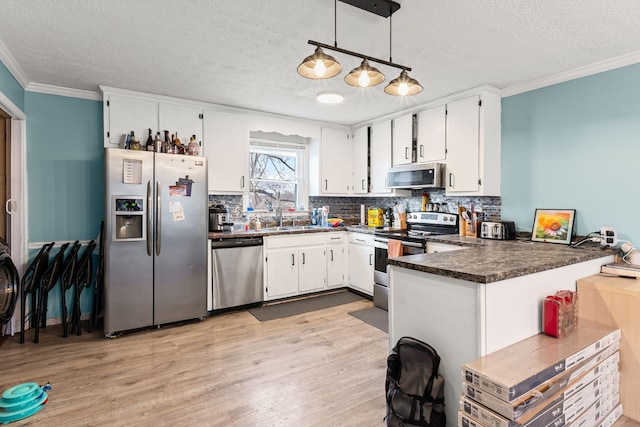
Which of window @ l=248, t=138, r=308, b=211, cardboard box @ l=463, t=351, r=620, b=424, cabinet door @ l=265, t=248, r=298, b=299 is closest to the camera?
cardboard box @ l=463, t=351, r=620, b=424

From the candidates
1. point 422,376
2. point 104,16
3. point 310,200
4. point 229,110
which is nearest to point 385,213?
point 310,200

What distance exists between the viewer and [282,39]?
7.59 feet

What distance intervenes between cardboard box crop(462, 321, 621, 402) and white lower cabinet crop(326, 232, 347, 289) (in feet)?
9.48

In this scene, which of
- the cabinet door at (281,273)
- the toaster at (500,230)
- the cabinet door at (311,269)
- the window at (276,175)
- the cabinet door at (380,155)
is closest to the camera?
the toaster at (500,230)

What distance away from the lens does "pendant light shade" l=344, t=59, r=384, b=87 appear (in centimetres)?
174

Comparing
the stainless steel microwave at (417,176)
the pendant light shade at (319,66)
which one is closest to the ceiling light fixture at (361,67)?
the pendant light shade at (319,66)

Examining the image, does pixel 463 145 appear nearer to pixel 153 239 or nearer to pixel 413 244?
pixel 413 244

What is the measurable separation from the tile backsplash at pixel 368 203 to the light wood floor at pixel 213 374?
60.8 inches

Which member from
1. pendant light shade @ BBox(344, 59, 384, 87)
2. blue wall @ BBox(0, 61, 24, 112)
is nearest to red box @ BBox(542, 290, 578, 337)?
pendant light shade @ BBox(344, 59, 384, 87)

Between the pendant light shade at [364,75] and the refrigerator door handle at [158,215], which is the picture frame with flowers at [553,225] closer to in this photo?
the pendant light shade at [364,75]

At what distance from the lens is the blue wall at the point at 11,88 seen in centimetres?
261

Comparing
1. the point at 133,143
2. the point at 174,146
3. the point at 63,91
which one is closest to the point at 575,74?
the point at 174,146

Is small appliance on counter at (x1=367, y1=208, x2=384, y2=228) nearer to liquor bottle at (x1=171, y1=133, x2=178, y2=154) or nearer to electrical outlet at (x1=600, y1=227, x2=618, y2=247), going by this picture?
electrical outlet at (x1=600, y1=227, x2=618, y2=247)

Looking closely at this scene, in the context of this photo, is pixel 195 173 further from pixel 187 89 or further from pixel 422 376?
pixel 422 376
